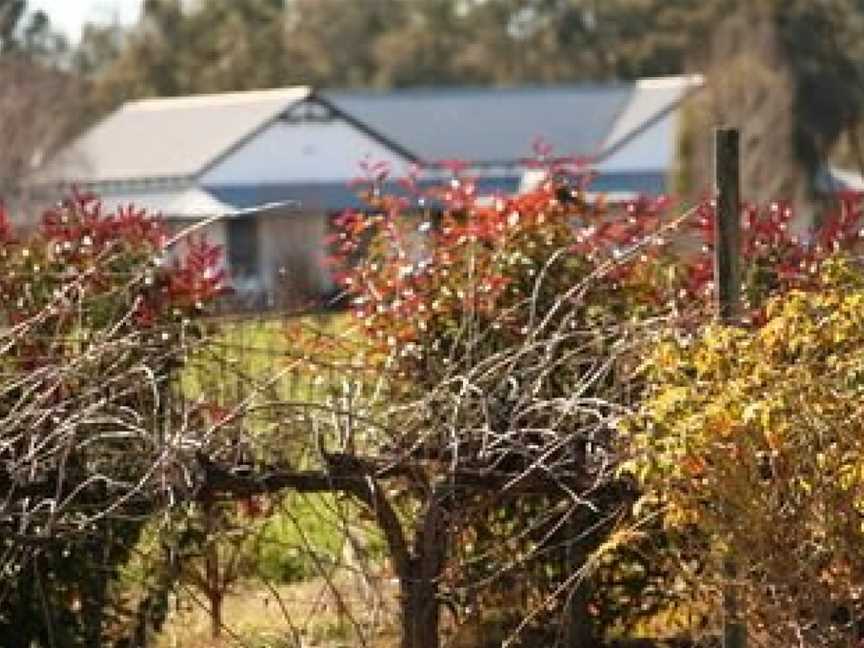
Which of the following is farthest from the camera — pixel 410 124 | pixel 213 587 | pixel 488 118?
pixel 488 118

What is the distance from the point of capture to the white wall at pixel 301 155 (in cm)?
5638

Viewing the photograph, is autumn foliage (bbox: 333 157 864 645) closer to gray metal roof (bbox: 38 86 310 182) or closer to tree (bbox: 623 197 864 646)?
tree (bbox: 623 197 864 646)

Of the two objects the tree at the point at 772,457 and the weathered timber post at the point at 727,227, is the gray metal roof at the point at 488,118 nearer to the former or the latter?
the weathered timber post at the point at 727,227

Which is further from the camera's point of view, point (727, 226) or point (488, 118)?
point (488, 118)

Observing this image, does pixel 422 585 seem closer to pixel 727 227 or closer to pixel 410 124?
pixel 727 227

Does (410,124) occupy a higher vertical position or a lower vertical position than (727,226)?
lower

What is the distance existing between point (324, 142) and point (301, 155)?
2.42ft

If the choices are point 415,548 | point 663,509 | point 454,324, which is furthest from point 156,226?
point 663,509

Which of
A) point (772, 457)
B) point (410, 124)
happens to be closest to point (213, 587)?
point (772, 457)

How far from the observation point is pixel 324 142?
57.9 metres

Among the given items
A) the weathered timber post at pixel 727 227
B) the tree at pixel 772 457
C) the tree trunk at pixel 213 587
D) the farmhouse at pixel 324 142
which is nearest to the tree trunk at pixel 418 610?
the tree at pixel 772 457

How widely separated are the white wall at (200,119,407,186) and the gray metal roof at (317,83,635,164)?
53 centimetres

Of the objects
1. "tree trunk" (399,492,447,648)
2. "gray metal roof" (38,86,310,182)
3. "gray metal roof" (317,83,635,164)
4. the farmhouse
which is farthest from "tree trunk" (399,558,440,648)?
"gray metal roof" (317,83,635,164)

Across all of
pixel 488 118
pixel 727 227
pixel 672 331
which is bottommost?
pixel 488 118
